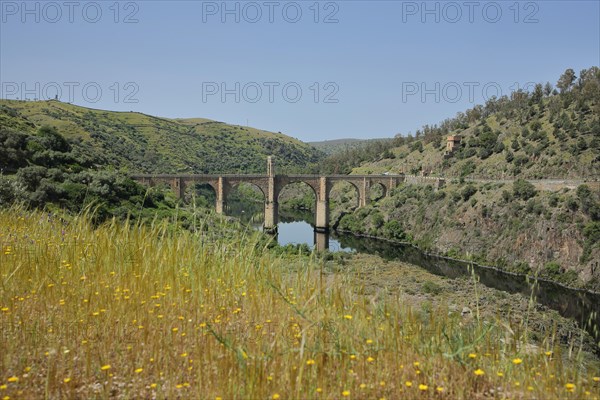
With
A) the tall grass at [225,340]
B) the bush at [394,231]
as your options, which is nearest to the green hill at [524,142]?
the bush at [394,231]

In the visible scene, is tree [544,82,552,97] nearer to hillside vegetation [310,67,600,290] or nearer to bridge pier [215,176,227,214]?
hillside vegetation [310,67,600,290]

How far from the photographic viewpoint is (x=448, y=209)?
55.2 metres

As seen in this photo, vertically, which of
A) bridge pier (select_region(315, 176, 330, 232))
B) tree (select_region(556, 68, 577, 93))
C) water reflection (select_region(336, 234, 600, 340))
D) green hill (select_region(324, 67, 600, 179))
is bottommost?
water reflection (select_region(336, 234, 600, 340))

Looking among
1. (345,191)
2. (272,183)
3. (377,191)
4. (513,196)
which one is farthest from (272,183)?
(513,196)

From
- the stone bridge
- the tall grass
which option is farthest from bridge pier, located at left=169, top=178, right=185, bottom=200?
the tall grass

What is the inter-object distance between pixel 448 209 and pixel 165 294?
179 ft

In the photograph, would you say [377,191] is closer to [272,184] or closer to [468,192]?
[272,184]

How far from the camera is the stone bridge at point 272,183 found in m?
57.8

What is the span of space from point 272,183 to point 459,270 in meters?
30.7

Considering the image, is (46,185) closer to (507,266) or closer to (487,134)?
(507,266)

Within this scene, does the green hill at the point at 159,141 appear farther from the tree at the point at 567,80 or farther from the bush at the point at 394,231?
the tree at the point at 567,80

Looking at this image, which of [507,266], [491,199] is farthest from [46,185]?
[491,199]

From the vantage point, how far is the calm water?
30.3 meters

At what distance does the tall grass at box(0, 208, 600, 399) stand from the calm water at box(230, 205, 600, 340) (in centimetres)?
252
